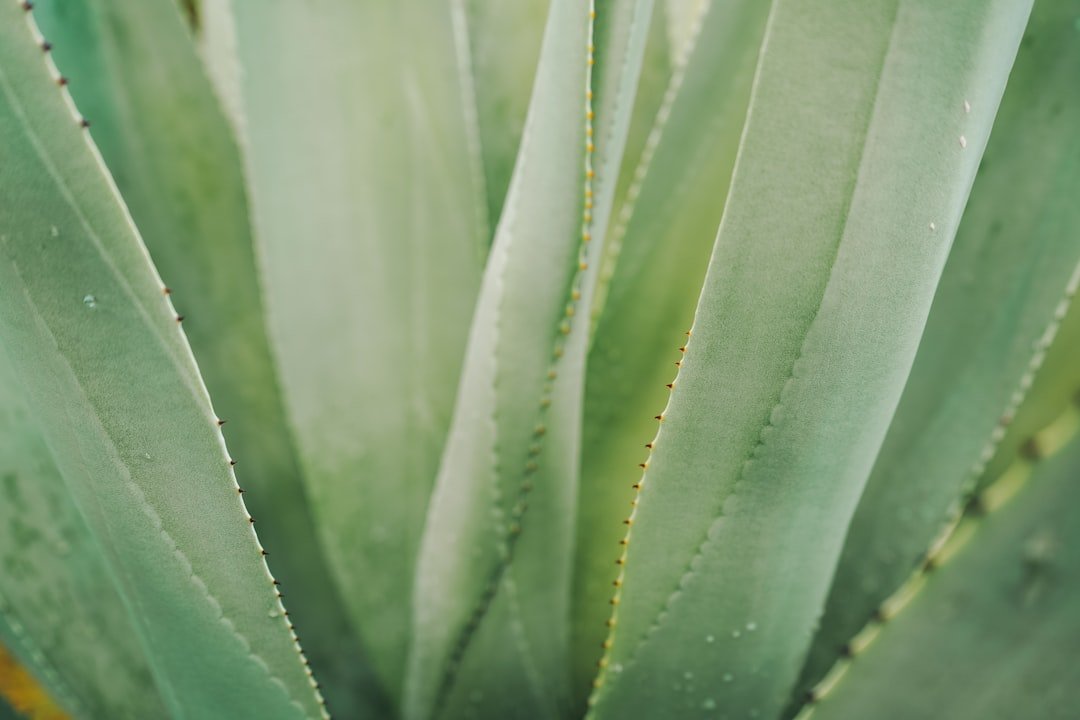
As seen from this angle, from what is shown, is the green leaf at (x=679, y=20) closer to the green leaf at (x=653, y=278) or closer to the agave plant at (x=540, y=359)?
the agave plant at (x=540, y=359)

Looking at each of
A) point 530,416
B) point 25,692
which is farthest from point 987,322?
point 25,692

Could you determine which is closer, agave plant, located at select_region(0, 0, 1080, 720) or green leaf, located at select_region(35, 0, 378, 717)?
agave plant, located at select_region(0, 0, 1080, 720)

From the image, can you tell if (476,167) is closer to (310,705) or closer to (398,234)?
(398,234)

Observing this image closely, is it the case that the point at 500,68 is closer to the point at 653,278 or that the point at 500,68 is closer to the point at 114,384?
the point at 653,278

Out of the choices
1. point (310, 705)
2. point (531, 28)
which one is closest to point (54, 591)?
point (310, 705)

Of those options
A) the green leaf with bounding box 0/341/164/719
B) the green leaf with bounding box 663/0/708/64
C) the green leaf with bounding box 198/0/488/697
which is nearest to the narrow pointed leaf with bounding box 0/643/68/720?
the green leaf with bounding box 0/341/164/719

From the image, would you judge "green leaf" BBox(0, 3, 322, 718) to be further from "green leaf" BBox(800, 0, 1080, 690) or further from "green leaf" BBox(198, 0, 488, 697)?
"green leaf" BBox(800, 0, 1080, 690)
